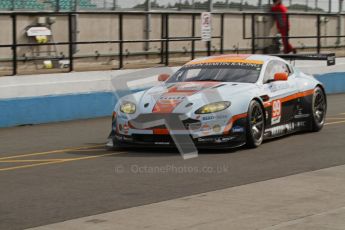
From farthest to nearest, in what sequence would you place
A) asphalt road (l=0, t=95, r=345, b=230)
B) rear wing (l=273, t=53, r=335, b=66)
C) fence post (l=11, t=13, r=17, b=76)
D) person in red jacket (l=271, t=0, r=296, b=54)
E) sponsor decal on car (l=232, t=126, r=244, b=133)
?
1. person in red jacket (l=271, t=0, r=296, b=54)
2. fence post (l=11, t=13, r=17, b=76)
3. rear wing (l=273, t=53, r=335, b=66)
4. sponsor decal on car (l=232, t=126, r=244, b=133)
5. asphalt road (l=0, t=95, r=345, b=230)

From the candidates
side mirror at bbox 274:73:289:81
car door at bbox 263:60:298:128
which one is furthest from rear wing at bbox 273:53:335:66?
side mirror at bbox 274:73:289:81

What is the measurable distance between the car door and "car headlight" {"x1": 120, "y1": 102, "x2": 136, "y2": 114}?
7.01 feet

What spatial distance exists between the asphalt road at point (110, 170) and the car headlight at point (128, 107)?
61 cm

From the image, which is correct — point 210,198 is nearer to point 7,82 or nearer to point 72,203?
point 72,203

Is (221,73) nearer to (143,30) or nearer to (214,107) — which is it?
(214,107)

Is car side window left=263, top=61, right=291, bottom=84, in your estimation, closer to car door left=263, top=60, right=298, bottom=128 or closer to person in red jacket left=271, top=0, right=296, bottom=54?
car door left=263, top=60, right=298, bottom=128

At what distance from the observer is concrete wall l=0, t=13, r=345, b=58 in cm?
1905

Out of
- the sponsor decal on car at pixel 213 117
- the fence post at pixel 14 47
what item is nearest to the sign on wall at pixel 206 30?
the fence post at pixel 14 47

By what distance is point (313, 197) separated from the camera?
8383 mm

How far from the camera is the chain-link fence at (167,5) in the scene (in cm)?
2352

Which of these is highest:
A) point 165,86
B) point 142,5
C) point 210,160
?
point 142,5

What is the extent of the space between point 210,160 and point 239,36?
14.2 metres

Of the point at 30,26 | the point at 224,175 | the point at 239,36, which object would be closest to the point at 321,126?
the point at 224,175

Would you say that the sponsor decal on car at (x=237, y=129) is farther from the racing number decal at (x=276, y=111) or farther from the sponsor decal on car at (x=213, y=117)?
the racing number decal at (x=276, y=111)
